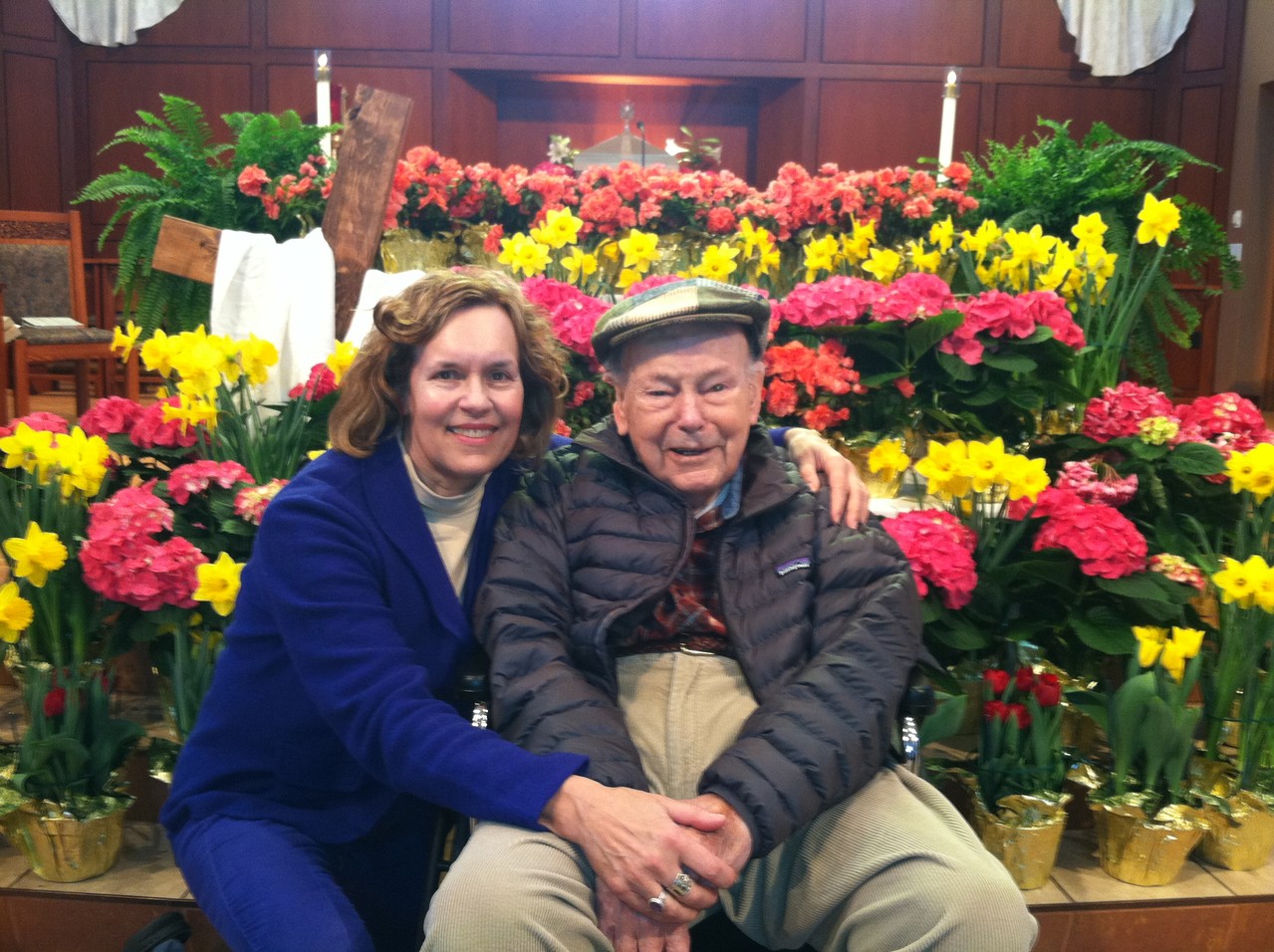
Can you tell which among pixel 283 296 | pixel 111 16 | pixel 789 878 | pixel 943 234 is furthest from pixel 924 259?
pixel 111 16

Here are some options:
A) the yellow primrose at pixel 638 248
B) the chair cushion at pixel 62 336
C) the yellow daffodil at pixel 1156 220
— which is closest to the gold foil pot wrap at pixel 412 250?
the yellow primrose at pixel 638 248

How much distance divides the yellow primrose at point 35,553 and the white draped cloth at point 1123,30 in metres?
7.03

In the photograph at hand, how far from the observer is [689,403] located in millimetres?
1518

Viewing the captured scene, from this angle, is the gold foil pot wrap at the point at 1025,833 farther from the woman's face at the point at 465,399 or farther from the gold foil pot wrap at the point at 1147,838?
the woman's face at the point at 465,399

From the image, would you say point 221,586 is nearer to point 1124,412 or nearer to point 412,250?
point 412,250

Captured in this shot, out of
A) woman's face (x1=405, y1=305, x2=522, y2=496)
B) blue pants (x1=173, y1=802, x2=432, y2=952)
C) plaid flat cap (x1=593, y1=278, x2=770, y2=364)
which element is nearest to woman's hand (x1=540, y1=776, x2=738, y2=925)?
blue pants (x1=173, y1=802, x2=432, y2=952)

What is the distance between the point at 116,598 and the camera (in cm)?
192

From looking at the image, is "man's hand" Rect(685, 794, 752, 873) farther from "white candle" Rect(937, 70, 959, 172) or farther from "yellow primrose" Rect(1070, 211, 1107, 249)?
"white candle" Rect(937, 70, 959, 172)

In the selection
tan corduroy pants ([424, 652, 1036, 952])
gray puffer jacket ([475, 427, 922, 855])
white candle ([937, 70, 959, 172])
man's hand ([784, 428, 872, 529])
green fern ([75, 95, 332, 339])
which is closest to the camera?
tan corduroy pants ([424, 652, 1036, 952])

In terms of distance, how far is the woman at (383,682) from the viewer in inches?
50.4

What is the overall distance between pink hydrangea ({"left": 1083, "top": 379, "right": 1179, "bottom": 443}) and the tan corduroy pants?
3.44 ft

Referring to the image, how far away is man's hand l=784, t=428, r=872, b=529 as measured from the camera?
1.56m

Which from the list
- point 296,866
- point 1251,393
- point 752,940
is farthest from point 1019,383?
point 1251,393

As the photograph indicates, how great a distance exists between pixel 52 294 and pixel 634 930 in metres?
5.56
